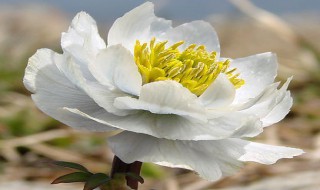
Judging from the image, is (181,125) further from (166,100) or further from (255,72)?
(255,72)

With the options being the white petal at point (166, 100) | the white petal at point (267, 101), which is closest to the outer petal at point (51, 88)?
the white petal at point (166, 100)

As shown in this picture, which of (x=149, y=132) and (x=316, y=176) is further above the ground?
(x=149, y=132)

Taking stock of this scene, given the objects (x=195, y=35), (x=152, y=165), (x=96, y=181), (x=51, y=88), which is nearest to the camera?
(x=96, y=181)

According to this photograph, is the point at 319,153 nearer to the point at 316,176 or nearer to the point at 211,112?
the point at 316,176

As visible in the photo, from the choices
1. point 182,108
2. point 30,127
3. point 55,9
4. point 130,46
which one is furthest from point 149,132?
point 55,9

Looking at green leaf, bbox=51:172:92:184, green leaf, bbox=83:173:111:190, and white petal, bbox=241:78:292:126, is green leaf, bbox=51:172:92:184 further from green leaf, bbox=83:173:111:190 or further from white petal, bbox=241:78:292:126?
white petal, bbox=241:78:292:126

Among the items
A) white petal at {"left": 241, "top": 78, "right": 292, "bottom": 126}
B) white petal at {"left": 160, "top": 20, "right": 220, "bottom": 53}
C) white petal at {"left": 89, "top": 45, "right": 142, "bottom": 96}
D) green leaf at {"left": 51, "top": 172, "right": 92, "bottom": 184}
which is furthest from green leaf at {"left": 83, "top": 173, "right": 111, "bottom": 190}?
white petal at {"left": 160, "top": 20, "right": 220, "bottom": 53}

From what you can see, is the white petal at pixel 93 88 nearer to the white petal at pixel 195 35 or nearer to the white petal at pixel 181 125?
the white petal at pixel 181 125

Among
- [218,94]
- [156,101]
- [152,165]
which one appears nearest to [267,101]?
[218,94]
